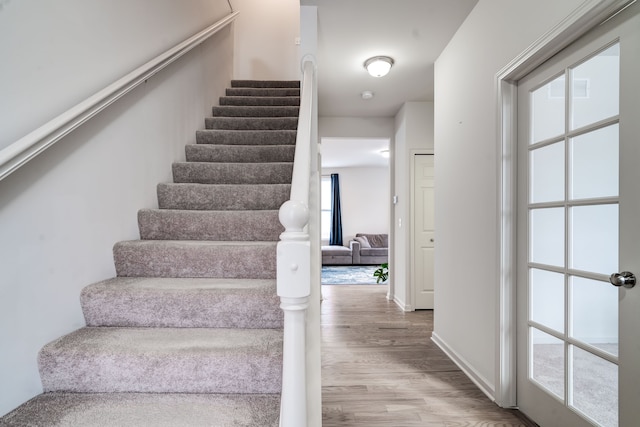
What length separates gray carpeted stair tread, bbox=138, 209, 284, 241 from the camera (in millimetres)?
1857

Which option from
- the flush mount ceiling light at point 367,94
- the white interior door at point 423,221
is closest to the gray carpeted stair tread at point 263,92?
the flush mount ceiling light at point 367,94

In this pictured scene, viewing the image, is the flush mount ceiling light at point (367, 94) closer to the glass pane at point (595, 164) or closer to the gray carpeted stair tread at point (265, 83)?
the gray carpeted stair tread at point (265, 83)

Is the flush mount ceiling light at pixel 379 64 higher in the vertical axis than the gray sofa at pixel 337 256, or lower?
higher

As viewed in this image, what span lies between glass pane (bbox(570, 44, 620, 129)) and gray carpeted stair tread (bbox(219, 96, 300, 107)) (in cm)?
246

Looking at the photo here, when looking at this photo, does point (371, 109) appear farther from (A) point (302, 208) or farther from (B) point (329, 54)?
(A) point (302, 208)

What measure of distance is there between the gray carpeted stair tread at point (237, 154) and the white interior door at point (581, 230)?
160cm

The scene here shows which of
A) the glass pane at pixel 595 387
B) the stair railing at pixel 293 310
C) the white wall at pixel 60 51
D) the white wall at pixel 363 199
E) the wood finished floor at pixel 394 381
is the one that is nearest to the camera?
the stair railing at pixel 293 310

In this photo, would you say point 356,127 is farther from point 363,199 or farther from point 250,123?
point 363,199

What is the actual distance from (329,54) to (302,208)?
8.11 ft

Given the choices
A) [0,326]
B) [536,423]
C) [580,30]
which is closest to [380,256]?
[536,423]

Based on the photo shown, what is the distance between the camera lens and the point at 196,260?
163 cm

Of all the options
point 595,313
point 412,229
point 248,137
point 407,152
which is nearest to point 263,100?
point 248,137

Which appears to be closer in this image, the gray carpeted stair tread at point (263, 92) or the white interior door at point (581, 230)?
the white interior door at point (581, 230)

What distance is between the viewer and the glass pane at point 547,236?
156 cm
